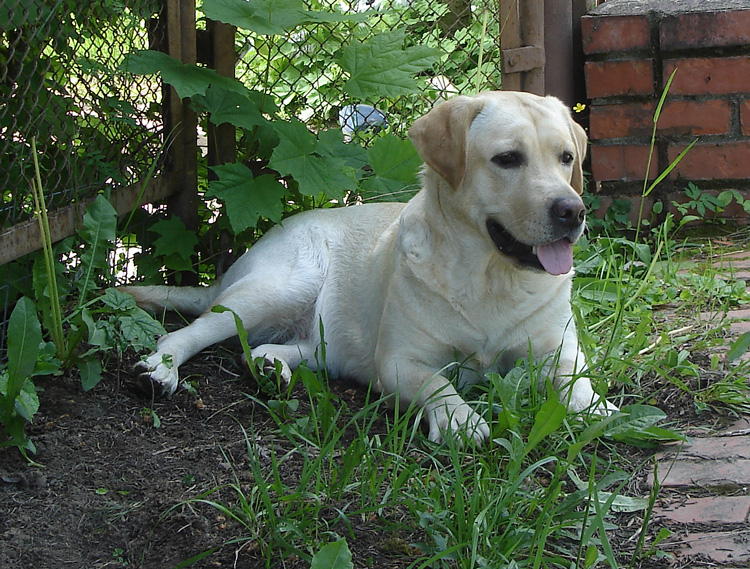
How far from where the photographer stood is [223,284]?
3449 millimetres

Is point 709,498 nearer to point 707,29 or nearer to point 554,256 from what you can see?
point 554,256

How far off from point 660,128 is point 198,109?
7.32 ft

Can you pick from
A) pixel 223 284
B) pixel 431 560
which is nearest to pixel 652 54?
pixel 223 284

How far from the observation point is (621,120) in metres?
4.21

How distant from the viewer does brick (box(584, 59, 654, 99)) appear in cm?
415

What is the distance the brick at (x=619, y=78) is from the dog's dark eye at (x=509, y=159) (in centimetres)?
182

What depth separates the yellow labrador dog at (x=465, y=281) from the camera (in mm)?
2518

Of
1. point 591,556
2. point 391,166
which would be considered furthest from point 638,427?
point 391,166

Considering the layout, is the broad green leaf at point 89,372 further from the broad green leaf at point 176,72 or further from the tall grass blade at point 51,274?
the broad green leaf at point 176,72

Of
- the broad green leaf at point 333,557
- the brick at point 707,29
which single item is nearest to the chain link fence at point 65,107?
the broad green leaf at point 333,557

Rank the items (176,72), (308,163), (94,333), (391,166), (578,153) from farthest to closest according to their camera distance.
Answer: (391,166) → (308,163) → (176,72) → (578,153) → (94,333)

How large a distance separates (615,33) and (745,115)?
2.41 ft

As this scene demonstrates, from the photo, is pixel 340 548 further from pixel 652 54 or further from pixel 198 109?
pixel 652 54

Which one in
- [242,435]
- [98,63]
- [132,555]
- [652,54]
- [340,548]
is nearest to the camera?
[340,548]
